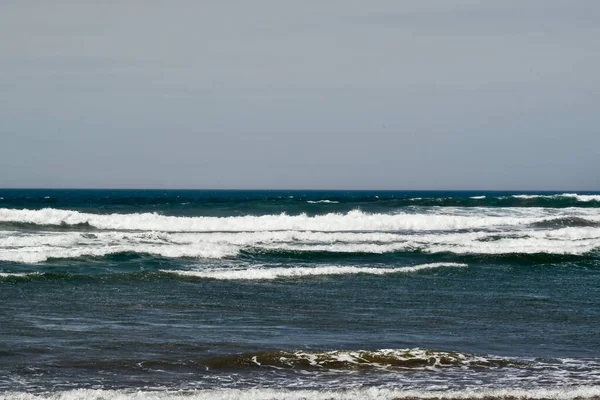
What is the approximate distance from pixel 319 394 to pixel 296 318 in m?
5.13

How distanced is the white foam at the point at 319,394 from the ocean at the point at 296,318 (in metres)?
0.03

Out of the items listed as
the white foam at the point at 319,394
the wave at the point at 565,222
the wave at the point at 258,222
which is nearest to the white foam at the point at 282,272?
the white foam at the point at 319,394

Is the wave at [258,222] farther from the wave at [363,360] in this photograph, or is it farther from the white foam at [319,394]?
the white foam at [319,394]

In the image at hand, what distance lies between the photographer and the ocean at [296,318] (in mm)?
9836

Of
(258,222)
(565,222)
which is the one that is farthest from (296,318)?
(565,222)

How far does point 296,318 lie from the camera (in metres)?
14.3

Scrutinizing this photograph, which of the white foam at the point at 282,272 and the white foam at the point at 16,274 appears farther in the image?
the white foam at the point at 282,272

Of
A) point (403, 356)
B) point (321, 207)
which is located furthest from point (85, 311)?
point (321, 207)

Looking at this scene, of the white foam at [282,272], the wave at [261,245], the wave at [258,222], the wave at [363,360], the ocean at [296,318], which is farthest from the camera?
the wave at [258,222]

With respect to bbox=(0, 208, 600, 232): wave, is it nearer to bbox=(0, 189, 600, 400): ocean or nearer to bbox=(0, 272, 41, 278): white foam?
bbox=(0, 189, 600, 400): ocean

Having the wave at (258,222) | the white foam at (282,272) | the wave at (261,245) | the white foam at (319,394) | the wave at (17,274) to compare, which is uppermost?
the wave at (258,222)

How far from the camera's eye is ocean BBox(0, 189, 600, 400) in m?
9.84

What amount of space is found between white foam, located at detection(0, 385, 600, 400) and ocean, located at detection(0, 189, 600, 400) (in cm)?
3

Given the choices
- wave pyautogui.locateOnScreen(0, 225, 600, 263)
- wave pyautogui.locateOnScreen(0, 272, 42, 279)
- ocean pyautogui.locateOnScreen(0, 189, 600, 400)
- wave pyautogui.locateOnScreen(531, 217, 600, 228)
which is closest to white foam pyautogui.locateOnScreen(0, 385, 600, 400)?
ocean pyautogui.locateOnScreen(0, 189, 600, 400)
